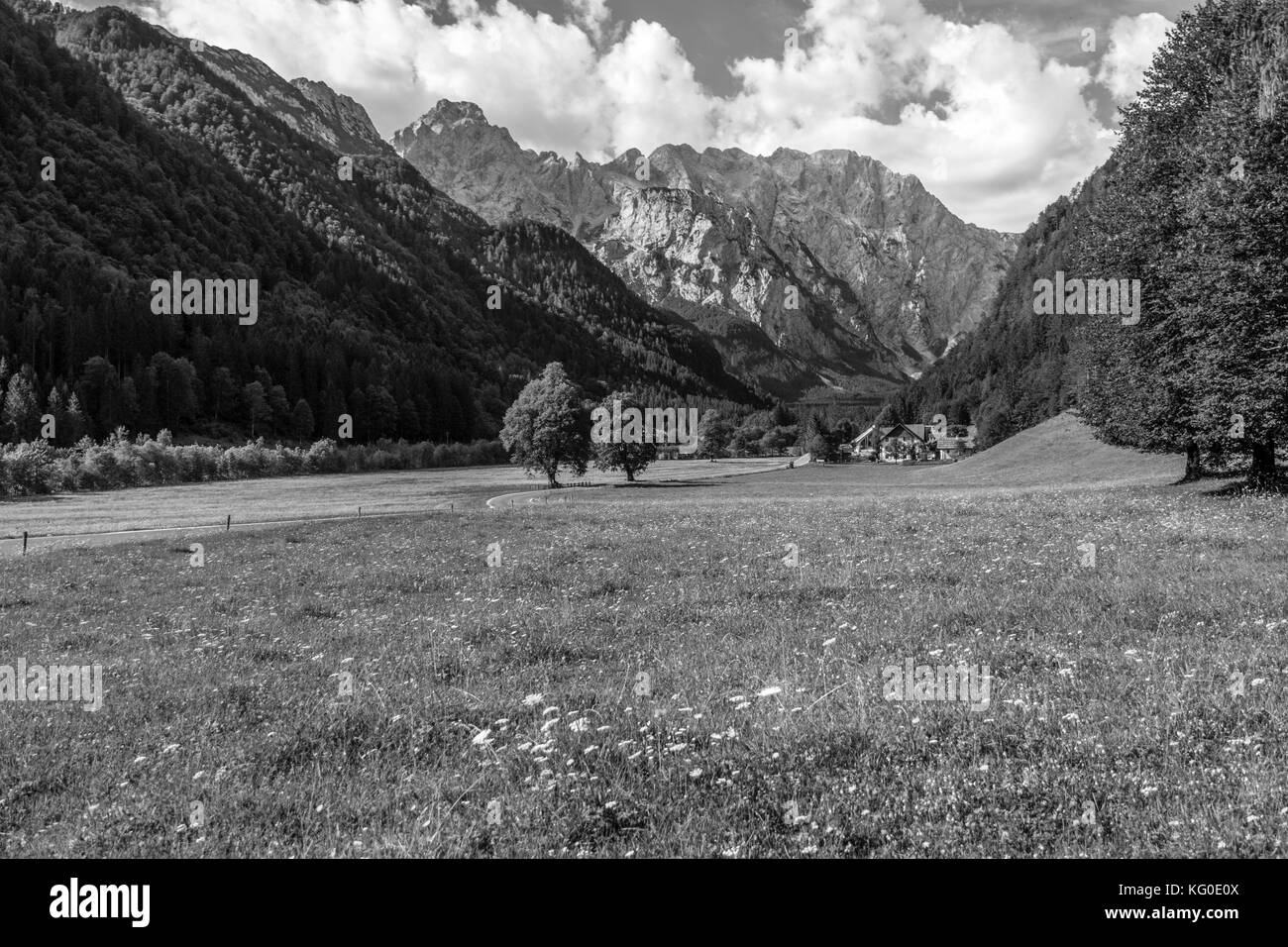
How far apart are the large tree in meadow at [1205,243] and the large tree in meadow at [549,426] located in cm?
6560

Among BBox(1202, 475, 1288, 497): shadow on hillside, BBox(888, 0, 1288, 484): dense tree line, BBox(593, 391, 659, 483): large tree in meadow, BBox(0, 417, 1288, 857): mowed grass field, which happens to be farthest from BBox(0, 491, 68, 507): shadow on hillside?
BBox(1202, 475, 1288, 497): shadow on hillside

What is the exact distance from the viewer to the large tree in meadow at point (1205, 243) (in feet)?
90.6

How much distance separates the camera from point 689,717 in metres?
8.48

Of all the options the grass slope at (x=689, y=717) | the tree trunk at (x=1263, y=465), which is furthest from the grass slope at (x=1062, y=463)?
the grass slope at (x=689, y=717)

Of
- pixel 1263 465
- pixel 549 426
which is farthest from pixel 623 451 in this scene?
pixel 1263 465

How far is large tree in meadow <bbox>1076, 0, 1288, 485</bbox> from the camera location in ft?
90.6

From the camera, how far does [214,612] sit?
18.3 metres

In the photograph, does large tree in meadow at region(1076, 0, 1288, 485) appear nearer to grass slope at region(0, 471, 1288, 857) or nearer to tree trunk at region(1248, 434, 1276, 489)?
tree trunk at region(1248, 434, 1276, 489)

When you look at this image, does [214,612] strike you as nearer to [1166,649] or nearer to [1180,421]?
[1166,649]

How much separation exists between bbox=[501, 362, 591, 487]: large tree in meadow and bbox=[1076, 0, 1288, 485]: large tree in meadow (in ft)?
215

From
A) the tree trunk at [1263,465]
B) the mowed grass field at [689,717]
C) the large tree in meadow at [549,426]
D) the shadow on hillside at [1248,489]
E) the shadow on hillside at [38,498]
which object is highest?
the large tree in meadow at [549,426]

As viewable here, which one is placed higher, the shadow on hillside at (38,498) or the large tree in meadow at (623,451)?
the large tree in meadow at (623,451)

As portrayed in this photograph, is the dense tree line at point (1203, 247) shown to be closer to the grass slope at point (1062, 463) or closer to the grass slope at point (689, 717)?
the grass slope at point (689, 717)
